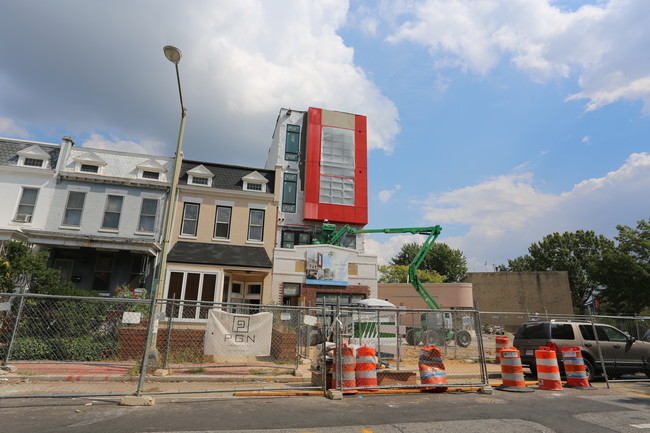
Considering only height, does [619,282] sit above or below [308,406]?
above

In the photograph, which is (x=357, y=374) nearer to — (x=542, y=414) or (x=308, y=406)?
(x=308, y=406)

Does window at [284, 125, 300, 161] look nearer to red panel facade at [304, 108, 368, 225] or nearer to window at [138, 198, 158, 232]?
red panel facade at [304, 108, 368, 225]

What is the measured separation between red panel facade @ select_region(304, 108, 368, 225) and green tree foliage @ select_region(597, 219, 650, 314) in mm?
31751

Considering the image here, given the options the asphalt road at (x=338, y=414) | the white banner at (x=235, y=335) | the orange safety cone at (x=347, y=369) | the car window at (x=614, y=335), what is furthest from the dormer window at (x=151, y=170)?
the car window at (x=614, y=335)

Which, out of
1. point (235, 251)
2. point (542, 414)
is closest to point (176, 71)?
point (235, 251)

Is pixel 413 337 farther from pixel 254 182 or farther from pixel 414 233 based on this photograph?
pixel 254 182

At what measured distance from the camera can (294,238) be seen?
28484mm

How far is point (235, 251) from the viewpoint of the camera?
1994 cm

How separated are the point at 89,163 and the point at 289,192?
1433 centimetres

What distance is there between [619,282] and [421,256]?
97.3 ft

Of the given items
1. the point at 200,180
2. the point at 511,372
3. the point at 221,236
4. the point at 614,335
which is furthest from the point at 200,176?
the point at 614,335

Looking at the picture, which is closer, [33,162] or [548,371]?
[548,371]

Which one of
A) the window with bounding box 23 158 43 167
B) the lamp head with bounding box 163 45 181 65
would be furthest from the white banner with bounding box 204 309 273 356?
the window with bounding box 23 158 43 167

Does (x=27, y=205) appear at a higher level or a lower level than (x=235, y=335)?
higher
